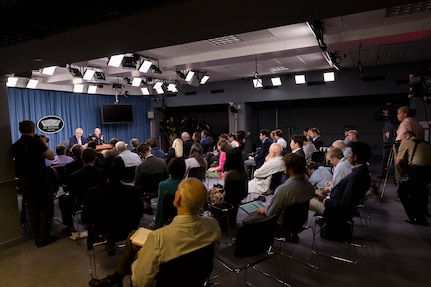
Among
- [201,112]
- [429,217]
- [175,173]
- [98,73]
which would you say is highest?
[98,73]

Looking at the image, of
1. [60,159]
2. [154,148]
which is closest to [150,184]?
[154,148]

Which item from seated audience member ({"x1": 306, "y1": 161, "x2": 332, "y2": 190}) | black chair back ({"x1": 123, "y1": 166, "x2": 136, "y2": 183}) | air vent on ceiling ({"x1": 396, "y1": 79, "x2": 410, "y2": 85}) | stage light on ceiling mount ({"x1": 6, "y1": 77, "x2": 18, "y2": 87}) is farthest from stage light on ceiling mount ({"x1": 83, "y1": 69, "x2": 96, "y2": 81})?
air vent on ceiling ({"x1": 396, "y1": 79, "x2": 410, "y2": 85})

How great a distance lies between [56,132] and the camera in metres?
9.60

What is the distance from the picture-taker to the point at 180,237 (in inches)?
66.9

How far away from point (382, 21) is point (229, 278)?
4.61m

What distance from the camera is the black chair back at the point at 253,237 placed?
222 centimetres

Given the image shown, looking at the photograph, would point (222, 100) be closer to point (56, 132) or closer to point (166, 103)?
point (166, 103)

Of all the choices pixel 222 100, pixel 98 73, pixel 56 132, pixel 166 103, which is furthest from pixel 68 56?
pixel 166 103

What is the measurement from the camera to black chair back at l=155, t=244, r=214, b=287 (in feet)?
5.50

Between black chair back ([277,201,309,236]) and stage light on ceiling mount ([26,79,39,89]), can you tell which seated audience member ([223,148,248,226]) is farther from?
stage light on ceiling mount ([26,79,39,89])

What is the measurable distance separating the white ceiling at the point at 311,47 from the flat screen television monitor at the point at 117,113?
2.44 meters

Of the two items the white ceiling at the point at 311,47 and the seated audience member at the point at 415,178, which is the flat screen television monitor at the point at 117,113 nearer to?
the white ceiling at the point at 311,47

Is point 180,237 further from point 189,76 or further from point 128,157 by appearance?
point 189,76

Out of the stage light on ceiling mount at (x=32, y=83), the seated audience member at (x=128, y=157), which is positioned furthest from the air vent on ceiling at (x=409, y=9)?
the stage light on ceiling mount at (x=32, y=83)
